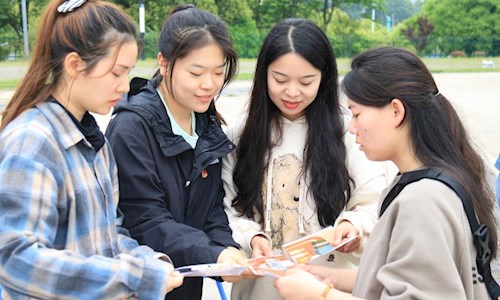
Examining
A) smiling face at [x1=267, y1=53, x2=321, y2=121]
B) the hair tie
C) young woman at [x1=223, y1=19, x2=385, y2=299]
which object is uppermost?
the hair tie

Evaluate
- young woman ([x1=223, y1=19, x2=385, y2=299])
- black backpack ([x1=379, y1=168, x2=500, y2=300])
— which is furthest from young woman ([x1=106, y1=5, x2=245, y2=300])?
black backpack ([x1=379, y1=168, x2=500, y2=300])

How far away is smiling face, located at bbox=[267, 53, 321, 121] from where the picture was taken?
7.75 ft

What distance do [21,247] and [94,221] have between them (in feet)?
0.81

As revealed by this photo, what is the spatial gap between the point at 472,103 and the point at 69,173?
12821mm

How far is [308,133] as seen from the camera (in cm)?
247

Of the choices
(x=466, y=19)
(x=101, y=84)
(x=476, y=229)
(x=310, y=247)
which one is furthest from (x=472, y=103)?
(x=466, y=19)

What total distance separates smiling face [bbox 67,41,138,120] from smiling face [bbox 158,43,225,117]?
1.24 feet

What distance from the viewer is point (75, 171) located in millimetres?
1716

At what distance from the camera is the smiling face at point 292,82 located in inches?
93.0

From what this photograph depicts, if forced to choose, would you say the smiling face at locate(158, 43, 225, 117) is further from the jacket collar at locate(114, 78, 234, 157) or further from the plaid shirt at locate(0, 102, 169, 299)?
the plaid shirt at locate(0, 102, 169, 299)

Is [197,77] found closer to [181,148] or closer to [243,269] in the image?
[181,148]

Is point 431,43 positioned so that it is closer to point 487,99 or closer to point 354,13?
point 487,99

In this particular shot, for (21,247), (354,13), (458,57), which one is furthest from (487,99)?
(354,13)

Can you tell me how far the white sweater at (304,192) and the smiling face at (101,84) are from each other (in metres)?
0.73
